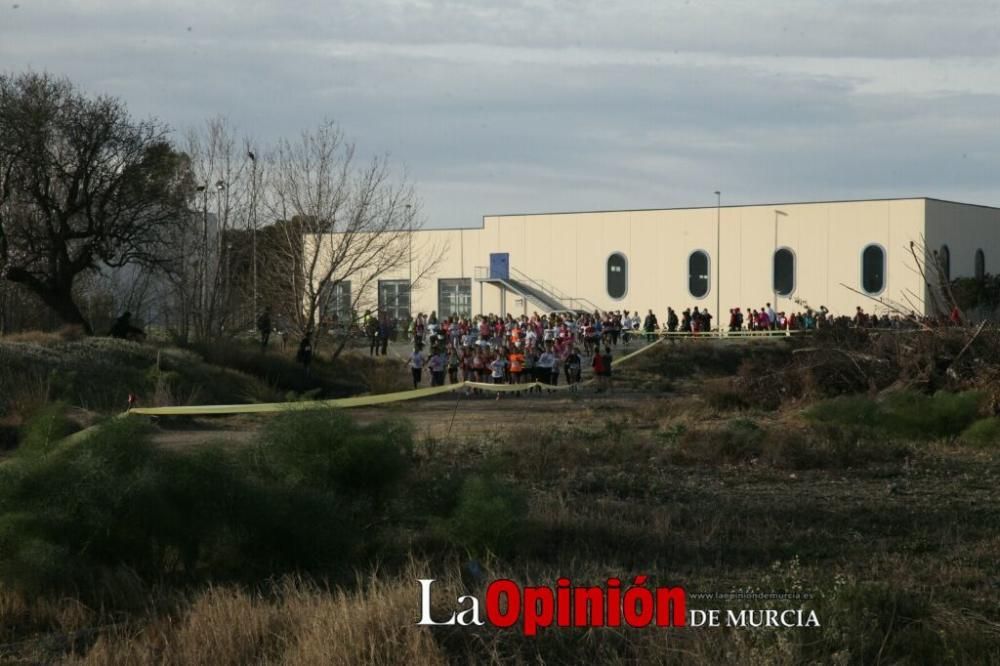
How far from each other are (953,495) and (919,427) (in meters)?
4.98

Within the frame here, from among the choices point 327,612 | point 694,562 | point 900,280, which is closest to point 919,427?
point 694,562

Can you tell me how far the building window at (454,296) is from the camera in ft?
213

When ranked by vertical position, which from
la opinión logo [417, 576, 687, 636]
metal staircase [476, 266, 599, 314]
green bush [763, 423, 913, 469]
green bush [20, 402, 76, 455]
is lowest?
la opinión logo [417, 576, 687, 636]

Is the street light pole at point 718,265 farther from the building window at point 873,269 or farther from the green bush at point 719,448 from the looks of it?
the green bush at point 719,448

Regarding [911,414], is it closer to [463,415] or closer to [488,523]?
[463,415]

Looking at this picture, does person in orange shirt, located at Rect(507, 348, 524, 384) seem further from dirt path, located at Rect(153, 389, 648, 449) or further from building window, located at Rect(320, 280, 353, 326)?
building window, located at Rect(320, 280, 353, 326)

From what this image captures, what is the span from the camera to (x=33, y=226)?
35.4m

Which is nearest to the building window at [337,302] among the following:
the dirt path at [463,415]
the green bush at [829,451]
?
the dirt path at [463,415]

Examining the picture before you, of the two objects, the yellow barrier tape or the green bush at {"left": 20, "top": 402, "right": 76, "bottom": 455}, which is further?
the yellow barrier tape

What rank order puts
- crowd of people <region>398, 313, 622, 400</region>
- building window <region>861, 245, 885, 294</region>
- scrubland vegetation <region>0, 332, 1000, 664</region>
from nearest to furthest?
1. scrubland vegetation <region>0, 332, 1000, 664</region>
2. crowd of people <region>398, 313, 622, 400</region>
3. building window <region>861, 245, 885, 294</region>

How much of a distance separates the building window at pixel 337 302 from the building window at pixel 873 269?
982 inches

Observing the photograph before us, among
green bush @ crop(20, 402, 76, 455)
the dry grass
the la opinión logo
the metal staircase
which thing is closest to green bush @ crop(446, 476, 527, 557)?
the dry grass

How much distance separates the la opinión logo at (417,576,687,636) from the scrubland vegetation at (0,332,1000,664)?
0.33 feet

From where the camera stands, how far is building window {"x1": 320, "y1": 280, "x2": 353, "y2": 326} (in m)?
37.1
